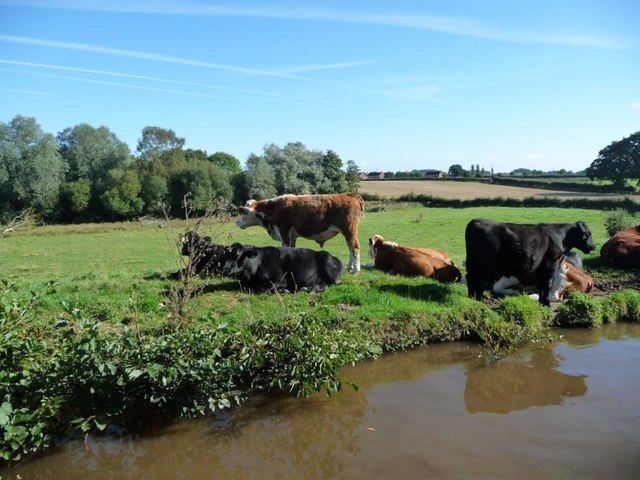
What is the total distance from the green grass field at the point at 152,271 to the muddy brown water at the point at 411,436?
1.75 metres

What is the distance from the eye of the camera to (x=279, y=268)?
10.8m

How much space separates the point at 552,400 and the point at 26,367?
6.48m

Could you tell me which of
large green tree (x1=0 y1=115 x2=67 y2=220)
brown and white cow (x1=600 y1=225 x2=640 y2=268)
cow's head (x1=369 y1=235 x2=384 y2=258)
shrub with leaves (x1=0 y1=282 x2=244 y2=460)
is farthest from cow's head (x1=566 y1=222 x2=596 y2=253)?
large green tree (x1=0 y1=115 x2=67 y2=220)

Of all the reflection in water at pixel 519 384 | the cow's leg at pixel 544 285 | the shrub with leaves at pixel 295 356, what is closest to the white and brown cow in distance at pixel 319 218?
the cow's leg at pixel 544 285

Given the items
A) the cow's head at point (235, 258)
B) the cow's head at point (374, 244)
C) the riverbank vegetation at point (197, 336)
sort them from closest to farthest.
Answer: the riverbank vegetation at point (197, 336)
the cow's head at point (235, 258)
the cow's head at point (374, 244)

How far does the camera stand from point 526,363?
8.38 metres

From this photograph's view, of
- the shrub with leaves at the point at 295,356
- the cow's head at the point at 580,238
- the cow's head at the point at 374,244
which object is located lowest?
the shrub with leaves at the point at 295,356

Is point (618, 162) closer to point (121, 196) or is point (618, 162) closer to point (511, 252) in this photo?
point (121, 196)

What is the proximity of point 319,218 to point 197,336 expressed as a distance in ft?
22.7

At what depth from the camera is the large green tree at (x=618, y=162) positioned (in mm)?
63812

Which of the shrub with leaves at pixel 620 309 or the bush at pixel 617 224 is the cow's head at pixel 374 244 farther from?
the bush at pixel 617 224

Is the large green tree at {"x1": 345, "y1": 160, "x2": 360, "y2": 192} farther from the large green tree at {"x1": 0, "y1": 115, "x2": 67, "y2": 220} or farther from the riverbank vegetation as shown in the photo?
the riverbank vegetation

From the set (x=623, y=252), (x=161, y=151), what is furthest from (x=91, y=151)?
(x=623, y=252)

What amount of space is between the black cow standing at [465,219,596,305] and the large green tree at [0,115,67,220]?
53326 mm
